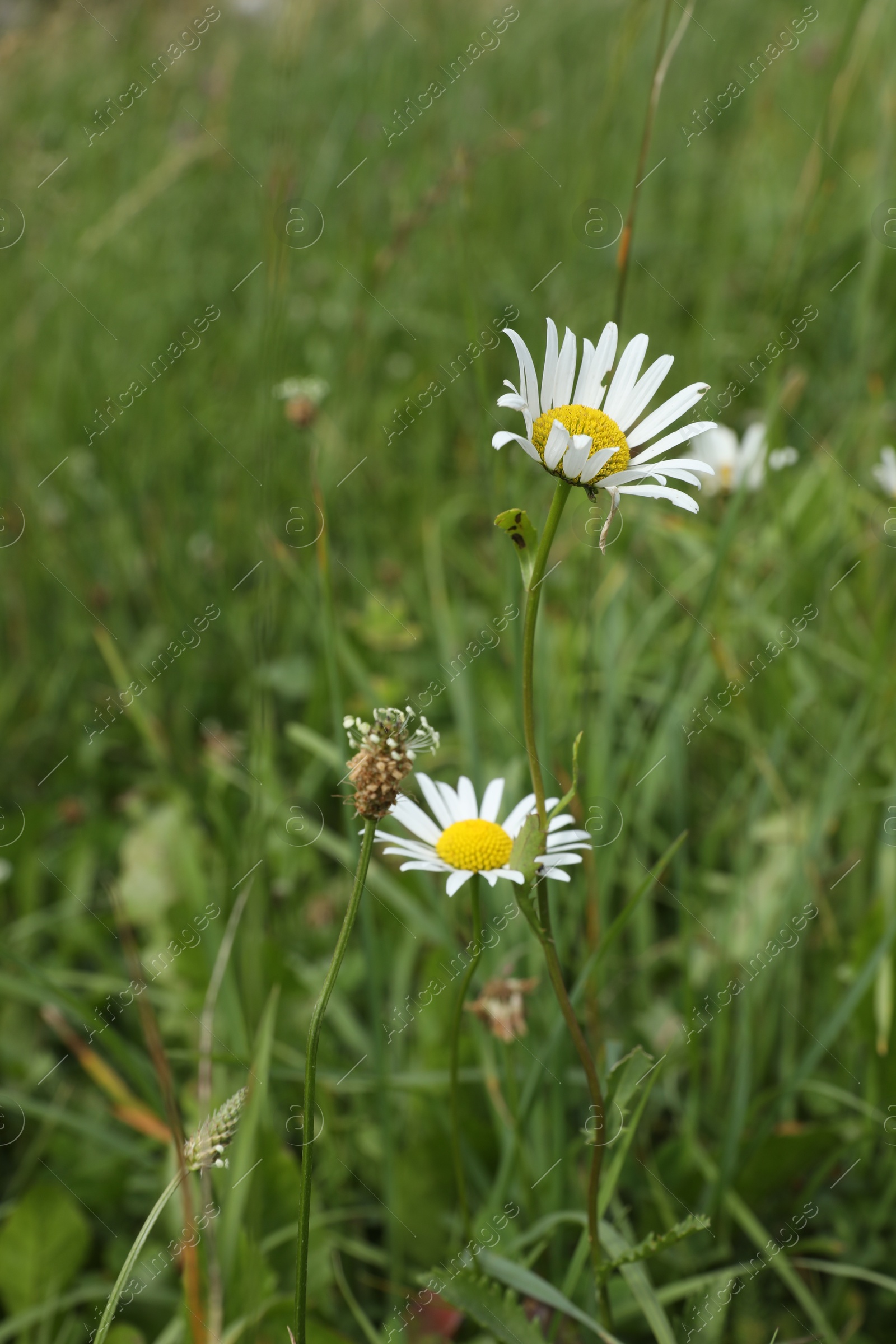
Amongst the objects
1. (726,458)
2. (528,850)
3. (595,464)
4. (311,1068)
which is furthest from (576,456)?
(726,458)

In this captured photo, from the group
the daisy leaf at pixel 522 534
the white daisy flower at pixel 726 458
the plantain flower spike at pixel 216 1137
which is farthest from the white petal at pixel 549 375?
the white daisy flower at pixel 726 458

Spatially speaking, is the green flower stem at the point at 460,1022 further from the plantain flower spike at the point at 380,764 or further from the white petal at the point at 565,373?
the white petal at the point at 565,373

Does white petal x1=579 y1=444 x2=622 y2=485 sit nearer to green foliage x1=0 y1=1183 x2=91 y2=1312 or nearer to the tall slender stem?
the tall slender stem

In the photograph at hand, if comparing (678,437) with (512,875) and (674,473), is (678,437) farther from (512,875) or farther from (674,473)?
(512,875)

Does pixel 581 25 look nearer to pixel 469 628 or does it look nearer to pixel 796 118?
pixel 796 118

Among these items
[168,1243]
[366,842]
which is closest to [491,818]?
[366,842]
